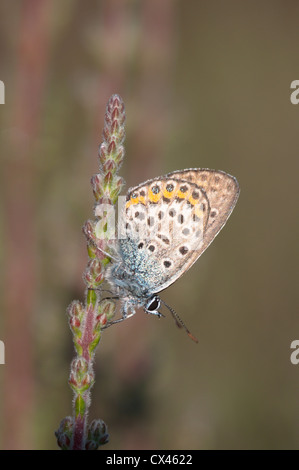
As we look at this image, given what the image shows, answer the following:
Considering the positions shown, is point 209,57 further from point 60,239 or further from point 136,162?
point 60,239

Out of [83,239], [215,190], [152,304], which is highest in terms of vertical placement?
[215,190]

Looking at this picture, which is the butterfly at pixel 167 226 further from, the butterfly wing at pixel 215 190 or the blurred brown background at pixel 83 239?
the blurred brown background at pixel 83 239

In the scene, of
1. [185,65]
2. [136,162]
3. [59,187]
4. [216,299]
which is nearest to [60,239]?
[59,187]

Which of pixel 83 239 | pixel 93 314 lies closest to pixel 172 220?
pixel 83 239

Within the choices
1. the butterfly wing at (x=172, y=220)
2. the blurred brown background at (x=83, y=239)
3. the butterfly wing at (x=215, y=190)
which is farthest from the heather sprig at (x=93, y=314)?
the blurred brown background at (x=83, y=239)

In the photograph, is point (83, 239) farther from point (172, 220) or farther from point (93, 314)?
point (93, 314)

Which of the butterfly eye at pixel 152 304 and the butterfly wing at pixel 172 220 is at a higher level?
the butterfly wing at pixel 172 220

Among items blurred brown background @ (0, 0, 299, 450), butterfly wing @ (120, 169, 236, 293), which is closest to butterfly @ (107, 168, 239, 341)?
butterfly wing @ (120, 169, 236, 293)
